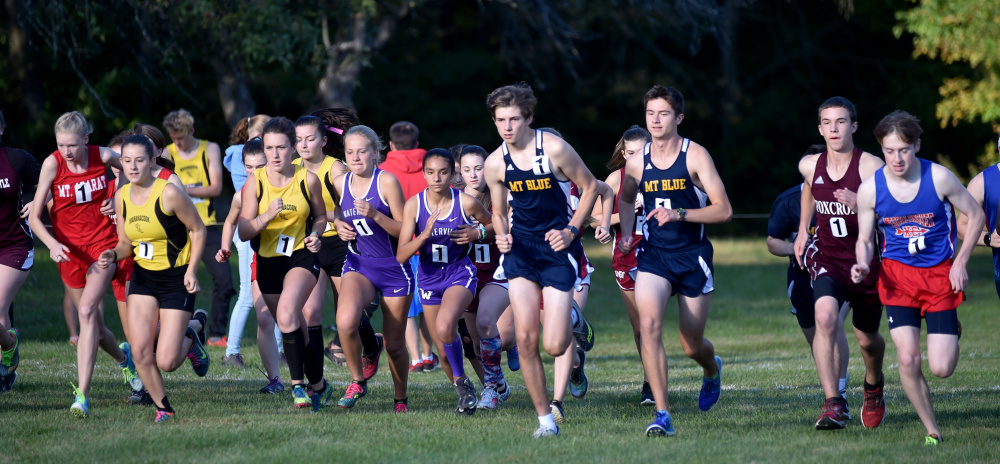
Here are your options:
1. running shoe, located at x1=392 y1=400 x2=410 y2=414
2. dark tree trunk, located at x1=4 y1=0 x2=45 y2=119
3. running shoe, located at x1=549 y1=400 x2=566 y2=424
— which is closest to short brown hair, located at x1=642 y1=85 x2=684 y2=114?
running shoe, located at x1=549 y1=400 x2=566 y2=424

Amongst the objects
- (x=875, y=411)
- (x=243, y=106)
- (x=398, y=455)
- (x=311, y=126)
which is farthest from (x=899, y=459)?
(x=243, y=106)

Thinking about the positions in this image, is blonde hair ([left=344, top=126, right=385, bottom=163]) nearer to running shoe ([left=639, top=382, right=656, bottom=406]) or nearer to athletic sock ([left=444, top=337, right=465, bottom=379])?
athletic sock ([left=444, top=337, right=465, bottom=379])

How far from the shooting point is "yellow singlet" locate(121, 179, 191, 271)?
21.6 ft

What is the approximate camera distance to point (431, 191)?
7.11 metres

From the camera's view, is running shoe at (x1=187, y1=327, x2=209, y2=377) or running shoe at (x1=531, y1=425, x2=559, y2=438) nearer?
running shoe at (x1=531, y1=425, x2=559, y2=438)

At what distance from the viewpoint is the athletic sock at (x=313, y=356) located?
275 inches

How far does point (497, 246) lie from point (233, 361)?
3522mm

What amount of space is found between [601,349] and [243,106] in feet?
34.8

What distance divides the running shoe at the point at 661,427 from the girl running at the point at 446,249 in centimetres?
134

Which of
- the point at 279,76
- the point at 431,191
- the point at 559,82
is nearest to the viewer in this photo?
the point at 431,191

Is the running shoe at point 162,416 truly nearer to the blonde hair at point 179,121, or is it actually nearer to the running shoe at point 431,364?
the running shoe at point 431,364

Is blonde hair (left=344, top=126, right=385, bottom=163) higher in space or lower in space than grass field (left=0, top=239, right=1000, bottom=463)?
higher

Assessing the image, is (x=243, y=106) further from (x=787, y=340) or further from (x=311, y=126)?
(x=311, y=126)

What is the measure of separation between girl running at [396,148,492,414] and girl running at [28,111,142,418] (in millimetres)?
2067
